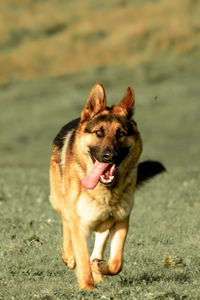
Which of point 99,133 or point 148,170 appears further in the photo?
A: point 148,170

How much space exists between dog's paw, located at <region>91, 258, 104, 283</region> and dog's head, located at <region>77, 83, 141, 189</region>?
862 mm

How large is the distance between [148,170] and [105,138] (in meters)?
1.62

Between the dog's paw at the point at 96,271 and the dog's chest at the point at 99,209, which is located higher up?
the dog's chest at the point at 99,209

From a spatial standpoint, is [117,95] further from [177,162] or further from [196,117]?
[177,162]

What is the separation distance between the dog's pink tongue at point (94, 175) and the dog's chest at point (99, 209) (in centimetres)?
18

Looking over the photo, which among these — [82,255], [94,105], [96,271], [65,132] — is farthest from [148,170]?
[82,255]

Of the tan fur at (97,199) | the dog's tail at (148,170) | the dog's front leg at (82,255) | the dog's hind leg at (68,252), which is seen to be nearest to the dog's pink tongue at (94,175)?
the tan fur at (97,199)

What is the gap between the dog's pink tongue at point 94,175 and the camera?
6.40m

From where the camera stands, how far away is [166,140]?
31250 mm

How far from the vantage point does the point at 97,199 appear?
6.56m

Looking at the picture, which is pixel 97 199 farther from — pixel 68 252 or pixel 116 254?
pixel 68 252

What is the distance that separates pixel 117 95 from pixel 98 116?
1324 inches

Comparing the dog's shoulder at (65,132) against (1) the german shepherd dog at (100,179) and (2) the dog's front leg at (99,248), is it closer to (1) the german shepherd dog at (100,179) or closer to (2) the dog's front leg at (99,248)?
(1) the german shepherd dog at (100,179)

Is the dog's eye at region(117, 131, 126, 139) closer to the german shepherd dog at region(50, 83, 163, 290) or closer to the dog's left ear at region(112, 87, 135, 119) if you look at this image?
the german shepherd dog at region(50, 83, 163, 290)
